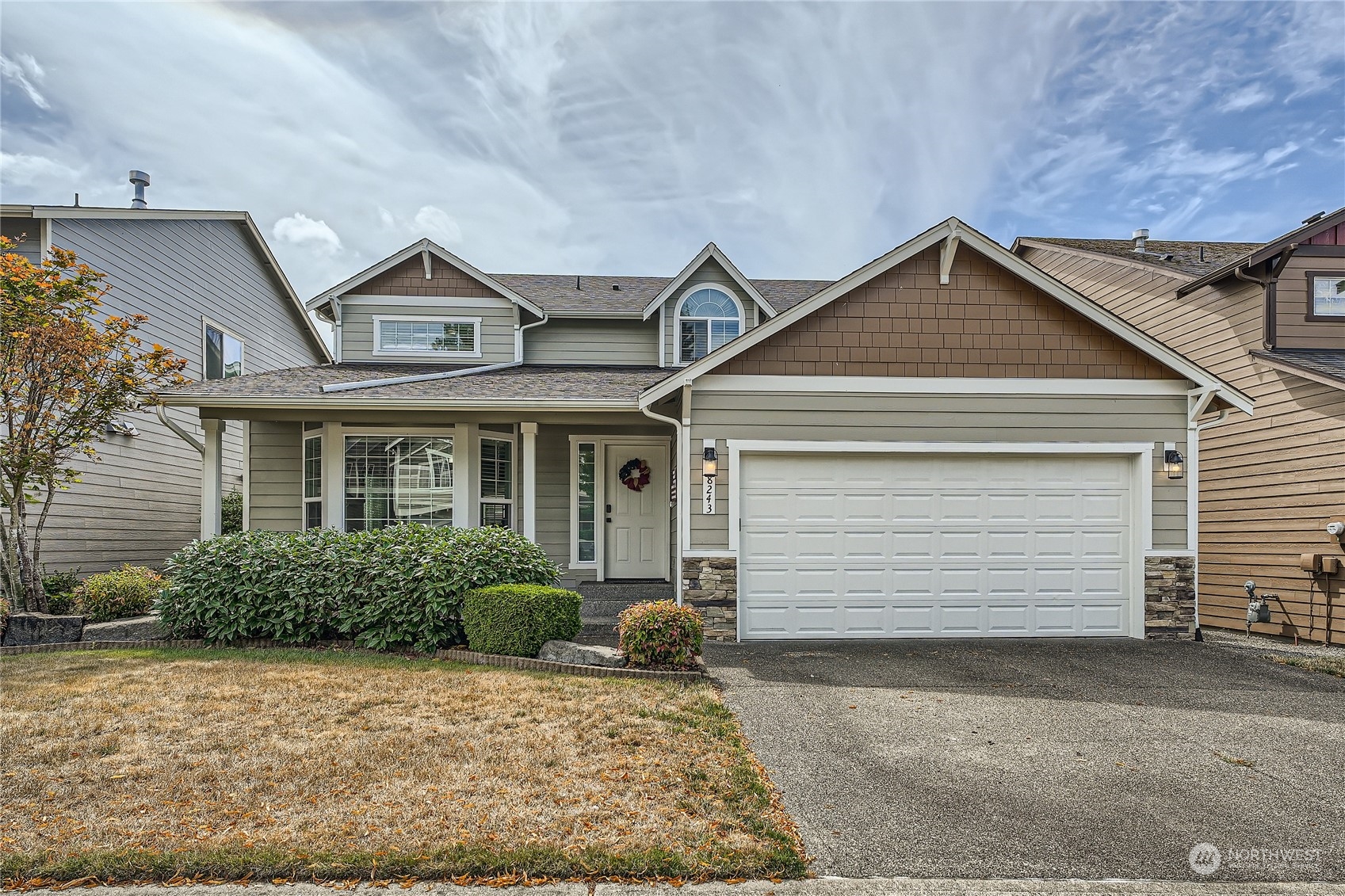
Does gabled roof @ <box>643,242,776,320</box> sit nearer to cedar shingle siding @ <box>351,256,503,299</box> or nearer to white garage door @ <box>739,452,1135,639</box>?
cedar shingle siding @ <box>351,256,503,299</box>

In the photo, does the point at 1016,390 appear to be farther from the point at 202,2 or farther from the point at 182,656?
the point at 202,2

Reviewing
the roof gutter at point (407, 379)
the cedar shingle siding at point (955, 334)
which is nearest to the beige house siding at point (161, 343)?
the roof gutter at point (407, 379)

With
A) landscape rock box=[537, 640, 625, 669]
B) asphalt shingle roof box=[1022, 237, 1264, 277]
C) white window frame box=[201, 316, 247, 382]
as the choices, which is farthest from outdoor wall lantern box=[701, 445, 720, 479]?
white window frame box=[201, 316, 247, 382]

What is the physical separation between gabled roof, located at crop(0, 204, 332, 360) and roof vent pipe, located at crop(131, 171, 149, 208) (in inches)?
41.5

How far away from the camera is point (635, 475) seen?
11.0 meters

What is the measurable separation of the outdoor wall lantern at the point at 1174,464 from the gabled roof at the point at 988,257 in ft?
2.53

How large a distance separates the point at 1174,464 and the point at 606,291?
29.4 ft

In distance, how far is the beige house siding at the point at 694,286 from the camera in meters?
12.0

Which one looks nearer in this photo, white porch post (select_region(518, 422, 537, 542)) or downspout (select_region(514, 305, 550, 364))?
white porch post (select_region(518, 422, 537, 542))

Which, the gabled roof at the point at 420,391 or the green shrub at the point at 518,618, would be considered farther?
the gabled roof at the point at 420,391

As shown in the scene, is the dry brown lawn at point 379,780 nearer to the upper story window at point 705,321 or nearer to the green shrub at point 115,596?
the green shrub at point 115,596

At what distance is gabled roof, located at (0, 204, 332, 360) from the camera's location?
32.4 ft

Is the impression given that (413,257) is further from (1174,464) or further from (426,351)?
(1174,464)

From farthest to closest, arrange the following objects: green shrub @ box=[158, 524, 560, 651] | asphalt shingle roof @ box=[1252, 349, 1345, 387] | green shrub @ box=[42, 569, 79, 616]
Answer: asphalt shingle roof @ box=[1252, 349, 1345, 387]
green shrub @ box=[42, 569, 79, 616]
green shrub @ box=[158, 524, 560, 651]
